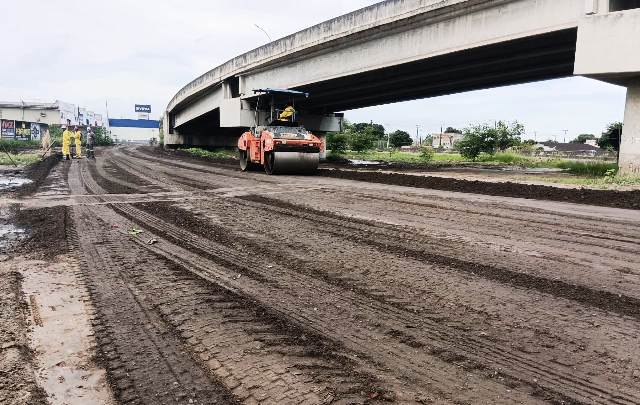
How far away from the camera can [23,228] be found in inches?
286

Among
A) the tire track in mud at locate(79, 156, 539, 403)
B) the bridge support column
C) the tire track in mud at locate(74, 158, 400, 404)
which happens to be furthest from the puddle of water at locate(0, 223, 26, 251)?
the bridge support column

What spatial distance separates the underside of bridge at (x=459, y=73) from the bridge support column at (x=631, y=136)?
291 cm

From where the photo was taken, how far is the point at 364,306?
3848mm

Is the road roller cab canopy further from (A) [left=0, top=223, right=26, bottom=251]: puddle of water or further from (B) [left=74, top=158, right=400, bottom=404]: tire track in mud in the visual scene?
(B) [left=74, top=158, right=400, bottom=404]: tire track in mud

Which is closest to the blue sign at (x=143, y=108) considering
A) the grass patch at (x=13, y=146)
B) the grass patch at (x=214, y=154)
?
the grass patch at (x=13, y=146)

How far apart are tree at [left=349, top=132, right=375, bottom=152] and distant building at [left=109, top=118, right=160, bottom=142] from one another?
315 ft

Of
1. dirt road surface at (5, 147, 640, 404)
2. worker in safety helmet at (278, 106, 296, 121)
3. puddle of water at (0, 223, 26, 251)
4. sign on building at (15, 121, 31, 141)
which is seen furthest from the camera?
sign on building at (15, 121, 31, 141)

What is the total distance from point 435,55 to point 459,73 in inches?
215

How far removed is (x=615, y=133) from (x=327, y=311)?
1693 inches

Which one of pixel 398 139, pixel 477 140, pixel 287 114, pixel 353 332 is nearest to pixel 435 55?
pixel 287 114

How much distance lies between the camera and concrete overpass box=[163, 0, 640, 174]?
14.3m

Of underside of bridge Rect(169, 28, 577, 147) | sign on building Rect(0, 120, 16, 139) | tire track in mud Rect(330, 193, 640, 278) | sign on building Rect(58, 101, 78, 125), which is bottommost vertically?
tire track in mud Rect(330, 193, 640, 278)

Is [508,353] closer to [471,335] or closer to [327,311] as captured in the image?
[471,335]

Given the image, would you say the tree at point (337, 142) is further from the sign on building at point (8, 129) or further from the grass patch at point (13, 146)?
the sign on building at point (8, 129)
